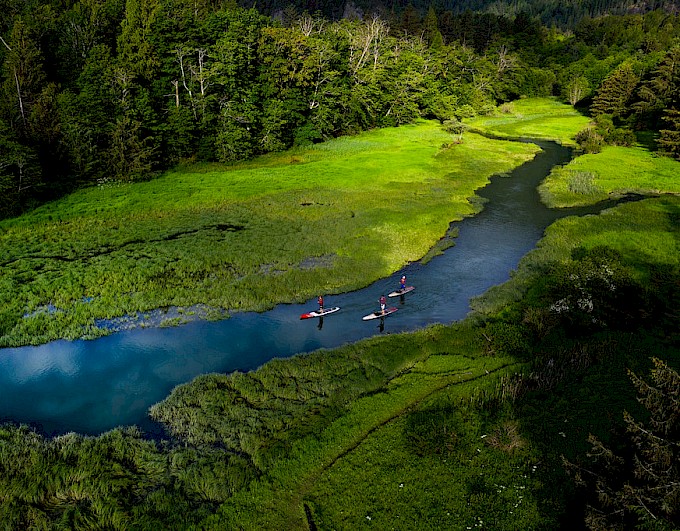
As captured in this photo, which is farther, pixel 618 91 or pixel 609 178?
pixel 618 91

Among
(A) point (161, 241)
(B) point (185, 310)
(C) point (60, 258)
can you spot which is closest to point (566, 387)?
(B) point (185, 310)

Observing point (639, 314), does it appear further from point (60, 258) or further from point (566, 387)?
point (60, 258)

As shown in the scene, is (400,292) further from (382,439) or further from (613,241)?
(613,241)

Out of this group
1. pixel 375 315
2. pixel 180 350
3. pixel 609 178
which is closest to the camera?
pixel 180 350

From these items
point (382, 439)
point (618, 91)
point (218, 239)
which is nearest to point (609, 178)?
point (218, 239)

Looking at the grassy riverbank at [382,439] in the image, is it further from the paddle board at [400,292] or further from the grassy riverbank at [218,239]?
the grassy riverbank at [218,239]

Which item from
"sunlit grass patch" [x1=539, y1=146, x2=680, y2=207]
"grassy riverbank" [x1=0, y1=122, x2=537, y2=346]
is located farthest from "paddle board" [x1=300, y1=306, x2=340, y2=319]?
"sunlit grass patch" [x1=539, y1=146, x2=680, y2=207]

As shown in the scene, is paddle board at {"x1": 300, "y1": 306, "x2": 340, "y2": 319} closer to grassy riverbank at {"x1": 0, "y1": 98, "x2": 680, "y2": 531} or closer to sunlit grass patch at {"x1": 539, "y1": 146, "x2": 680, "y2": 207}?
grassy riverbank at {"x1": 0, "y1": 98, "x2": 680, "y2": 531}
